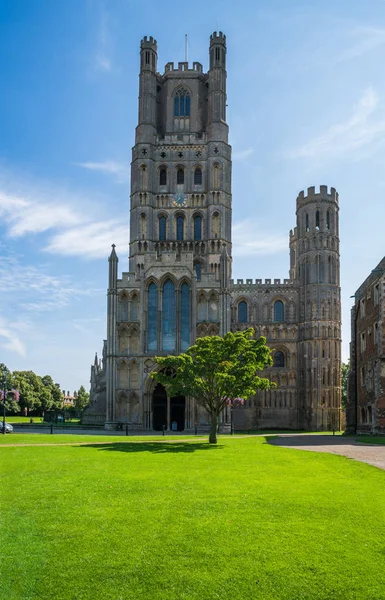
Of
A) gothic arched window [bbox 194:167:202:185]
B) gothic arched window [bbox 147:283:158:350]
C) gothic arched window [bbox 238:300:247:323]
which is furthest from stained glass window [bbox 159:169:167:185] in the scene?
gothic arched window [bbox 238:300:247:323]

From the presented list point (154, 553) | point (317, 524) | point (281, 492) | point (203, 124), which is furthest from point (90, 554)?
point (203, 124)

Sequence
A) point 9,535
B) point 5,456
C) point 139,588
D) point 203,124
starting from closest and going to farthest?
point 139,588 < point 9,535 < point 5,456 < point 203,124

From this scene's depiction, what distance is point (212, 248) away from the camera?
69.1 meters

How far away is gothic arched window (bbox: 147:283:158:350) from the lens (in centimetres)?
5885

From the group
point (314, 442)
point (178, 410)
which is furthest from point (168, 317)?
point (314, 442)

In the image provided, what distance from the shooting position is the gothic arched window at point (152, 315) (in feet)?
193

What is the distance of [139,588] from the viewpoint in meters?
8.98

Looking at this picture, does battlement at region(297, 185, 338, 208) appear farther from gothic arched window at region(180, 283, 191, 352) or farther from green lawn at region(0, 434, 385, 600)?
green lawn at region(0, 434, 385, 600)

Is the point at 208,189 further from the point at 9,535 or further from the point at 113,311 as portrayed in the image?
the point at 9,535

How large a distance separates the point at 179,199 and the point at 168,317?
18764mm

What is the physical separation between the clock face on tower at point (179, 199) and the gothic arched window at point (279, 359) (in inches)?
877

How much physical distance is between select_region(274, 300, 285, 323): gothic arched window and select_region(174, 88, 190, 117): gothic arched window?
1060 inches

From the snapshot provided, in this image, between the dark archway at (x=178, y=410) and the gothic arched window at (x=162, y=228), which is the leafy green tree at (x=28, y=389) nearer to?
the gothic arched window at (x=162, y=228)

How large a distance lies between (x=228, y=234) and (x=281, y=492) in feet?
187
